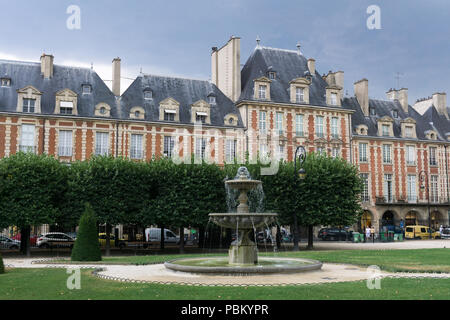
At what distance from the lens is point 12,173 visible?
24906 mm

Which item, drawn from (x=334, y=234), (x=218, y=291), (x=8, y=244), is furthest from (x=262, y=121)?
(x=218, y=291)

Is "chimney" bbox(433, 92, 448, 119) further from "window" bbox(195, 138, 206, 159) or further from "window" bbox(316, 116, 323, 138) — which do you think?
"window" bbox(195, 138, 206, 159)

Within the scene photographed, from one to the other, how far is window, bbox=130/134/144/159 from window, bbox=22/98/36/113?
22.0 feet

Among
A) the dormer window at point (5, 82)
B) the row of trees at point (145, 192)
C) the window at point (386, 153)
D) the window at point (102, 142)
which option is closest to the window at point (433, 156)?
the window at point (386, 153)

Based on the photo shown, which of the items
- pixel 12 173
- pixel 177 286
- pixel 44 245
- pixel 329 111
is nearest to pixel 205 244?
pixel 44 245

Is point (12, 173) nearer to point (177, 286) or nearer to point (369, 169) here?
point (177, 286)

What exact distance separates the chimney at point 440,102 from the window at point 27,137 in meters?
36.8

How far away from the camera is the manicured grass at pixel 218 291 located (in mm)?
9359

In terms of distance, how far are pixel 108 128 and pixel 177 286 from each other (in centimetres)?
2467

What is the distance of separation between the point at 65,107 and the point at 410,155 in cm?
2898

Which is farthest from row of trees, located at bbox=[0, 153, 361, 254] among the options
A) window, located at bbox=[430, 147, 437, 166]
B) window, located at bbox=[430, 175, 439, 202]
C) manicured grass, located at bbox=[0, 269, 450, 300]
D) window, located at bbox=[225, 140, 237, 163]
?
window, located at bbox=[430, 147, 437, 166]

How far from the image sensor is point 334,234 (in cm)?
3941

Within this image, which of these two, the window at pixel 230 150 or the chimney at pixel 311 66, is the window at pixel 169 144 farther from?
the chimney at pixel 311 66

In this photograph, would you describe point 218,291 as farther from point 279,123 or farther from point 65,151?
point 279,123
